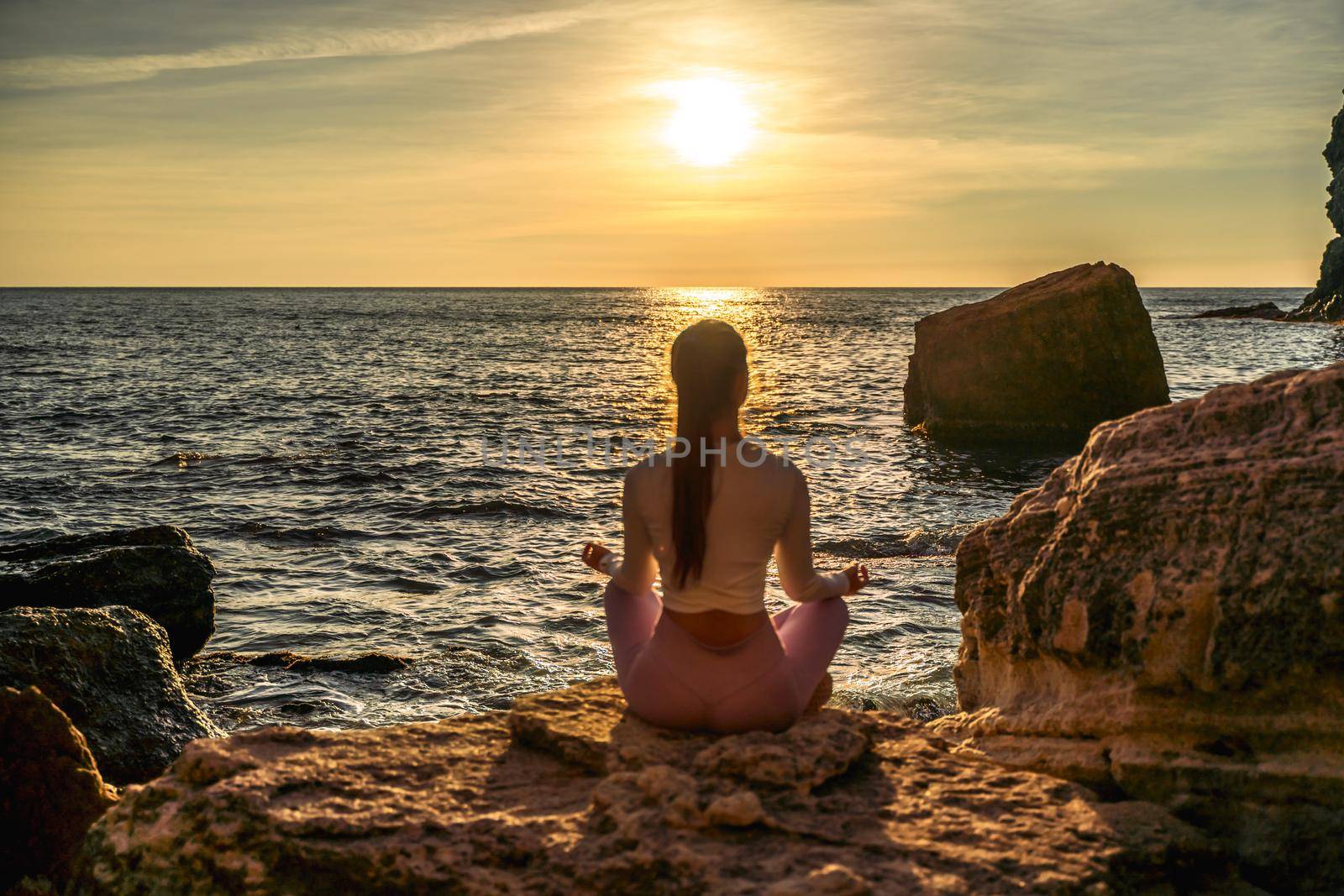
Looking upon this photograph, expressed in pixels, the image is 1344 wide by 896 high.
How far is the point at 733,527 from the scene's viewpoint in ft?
12.4

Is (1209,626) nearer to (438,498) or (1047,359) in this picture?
(438,498)

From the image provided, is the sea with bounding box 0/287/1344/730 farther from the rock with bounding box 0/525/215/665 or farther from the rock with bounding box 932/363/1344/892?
the rock with bounding box 932/363/1344/892

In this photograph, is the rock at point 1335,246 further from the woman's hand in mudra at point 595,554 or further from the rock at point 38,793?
the rock at point 38,793

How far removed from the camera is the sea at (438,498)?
26.1 feet

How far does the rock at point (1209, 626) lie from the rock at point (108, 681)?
4641mm

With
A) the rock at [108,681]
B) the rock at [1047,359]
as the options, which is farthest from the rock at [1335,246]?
the rock at [108,681]

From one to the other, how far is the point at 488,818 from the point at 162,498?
515 inches

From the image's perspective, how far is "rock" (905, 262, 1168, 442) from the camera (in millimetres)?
17781

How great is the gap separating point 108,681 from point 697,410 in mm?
4304

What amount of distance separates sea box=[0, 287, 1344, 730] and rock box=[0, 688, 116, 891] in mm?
2770

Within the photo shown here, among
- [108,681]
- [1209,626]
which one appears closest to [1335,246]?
[1209,626]

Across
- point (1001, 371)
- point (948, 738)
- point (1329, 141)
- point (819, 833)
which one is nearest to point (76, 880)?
point (819, 833)

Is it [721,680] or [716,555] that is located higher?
[716,555]

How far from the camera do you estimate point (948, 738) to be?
4605 millimetres
